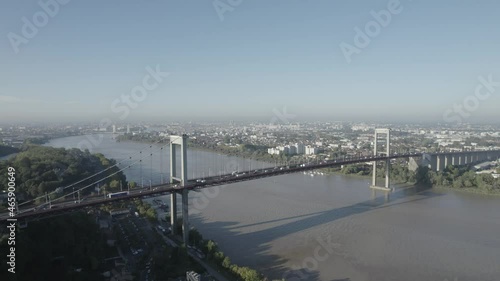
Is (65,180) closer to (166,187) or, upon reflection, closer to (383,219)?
(166,187)

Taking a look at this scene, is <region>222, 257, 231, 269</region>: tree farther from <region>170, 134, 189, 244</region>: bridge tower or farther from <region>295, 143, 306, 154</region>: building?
<region>295, 143, 306, 154</region>: building

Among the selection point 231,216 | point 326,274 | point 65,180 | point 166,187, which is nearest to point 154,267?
point 166,187

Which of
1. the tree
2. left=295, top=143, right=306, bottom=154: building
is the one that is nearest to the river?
the tree

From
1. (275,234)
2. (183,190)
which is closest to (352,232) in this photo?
(275,234)

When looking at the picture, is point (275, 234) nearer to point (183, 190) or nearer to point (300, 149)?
point (183, 190)

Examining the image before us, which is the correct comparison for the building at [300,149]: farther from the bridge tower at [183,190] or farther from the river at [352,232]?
the bridge tower at [183,190]

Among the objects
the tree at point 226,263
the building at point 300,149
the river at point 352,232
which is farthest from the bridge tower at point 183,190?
the building at point 300,149
